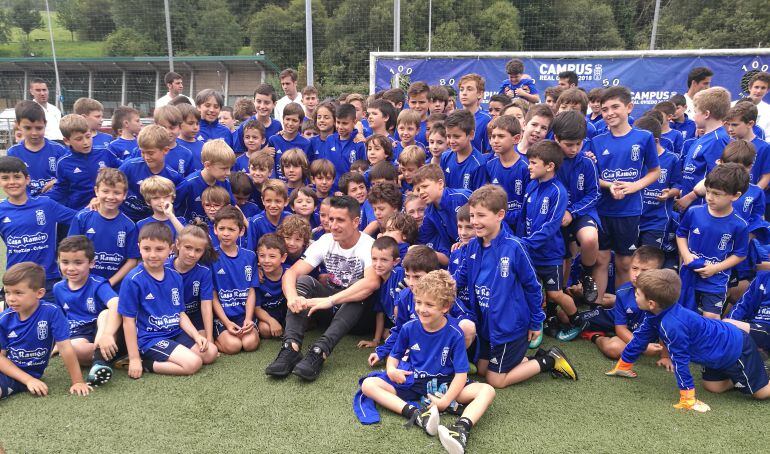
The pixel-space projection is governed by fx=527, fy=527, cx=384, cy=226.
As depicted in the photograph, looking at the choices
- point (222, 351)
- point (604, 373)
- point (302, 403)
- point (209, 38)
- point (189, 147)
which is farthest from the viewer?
point (209, 38)

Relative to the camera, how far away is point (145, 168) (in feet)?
14.2

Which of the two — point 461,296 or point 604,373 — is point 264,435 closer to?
point 461,296

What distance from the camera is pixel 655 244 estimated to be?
432 centimetres

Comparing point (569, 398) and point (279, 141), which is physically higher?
point (279, 141)

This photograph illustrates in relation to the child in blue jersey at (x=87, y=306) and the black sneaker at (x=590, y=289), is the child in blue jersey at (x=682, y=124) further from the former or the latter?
the child in blue jersey at (x=87, y=306)

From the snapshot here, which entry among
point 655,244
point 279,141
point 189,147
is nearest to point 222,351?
point 189,147

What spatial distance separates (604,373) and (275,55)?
23379 millimetres

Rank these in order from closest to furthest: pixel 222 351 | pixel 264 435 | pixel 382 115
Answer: pixel 264 435
pixel 222 351
pixel 382 115

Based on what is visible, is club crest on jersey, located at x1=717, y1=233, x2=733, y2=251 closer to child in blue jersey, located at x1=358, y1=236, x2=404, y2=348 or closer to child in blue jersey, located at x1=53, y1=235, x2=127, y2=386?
child in blue jersey, located at x1=358, y1=236, x2=404, y2=348

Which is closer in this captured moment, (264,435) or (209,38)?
(264,435)

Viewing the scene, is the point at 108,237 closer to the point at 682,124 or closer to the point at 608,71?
the point at 682,124

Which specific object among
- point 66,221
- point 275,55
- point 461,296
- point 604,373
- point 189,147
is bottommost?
point 604,373

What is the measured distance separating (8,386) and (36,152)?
235cm

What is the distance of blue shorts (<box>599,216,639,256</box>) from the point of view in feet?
13.5
